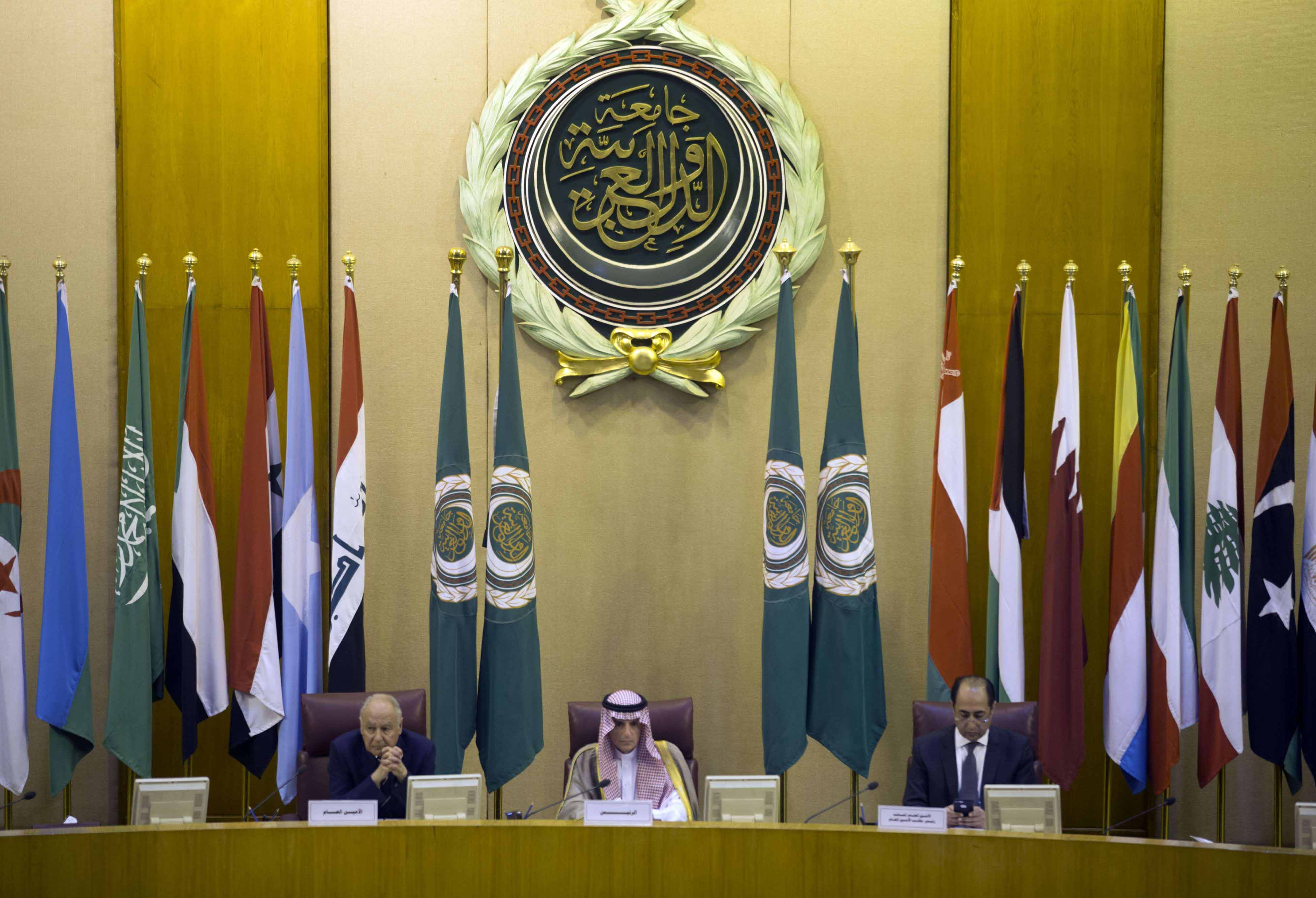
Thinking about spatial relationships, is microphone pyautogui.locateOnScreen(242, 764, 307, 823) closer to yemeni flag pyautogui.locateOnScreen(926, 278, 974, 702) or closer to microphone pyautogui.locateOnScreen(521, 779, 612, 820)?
microphone pyautogui.locateOnScreen(521, 779, 612, 820)

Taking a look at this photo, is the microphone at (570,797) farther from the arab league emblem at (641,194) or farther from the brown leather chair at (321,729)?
the arab league emblem at (641,194)

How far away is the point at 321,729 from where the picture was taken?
425 cm

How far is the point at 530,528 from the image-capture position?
4555 millimetres

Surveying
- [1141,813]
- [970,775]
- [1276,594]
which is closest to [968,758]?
[970,775]

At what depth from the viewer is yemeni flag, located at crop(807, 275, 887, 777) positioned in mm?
4414

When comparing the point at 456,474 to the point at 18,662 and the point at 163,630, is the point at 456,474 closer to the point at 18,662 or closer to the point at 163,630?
the point at 163,630

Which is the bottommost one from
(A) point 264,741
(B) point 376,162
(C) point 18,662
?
(A) point 264,741

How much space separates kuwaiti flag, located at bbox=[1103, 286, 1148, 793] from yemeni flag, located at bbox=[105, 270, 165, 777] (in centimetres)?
364

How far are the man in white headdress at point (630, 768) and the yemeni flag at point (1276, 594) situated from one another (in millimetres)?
2135

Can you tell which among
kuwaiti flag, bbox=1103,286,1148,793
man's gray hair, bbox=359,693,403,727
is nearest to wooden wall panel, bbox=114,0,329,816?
man's gray hair, bbox=359,693,403,727

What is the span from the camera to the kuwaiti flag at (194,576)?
4492 mm

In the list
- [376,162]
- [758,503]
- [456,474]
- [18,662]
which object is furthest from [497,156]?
[18,662]

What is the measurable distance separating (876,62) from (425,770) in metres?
3.45

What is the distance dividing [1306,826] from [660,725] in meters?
2.14
